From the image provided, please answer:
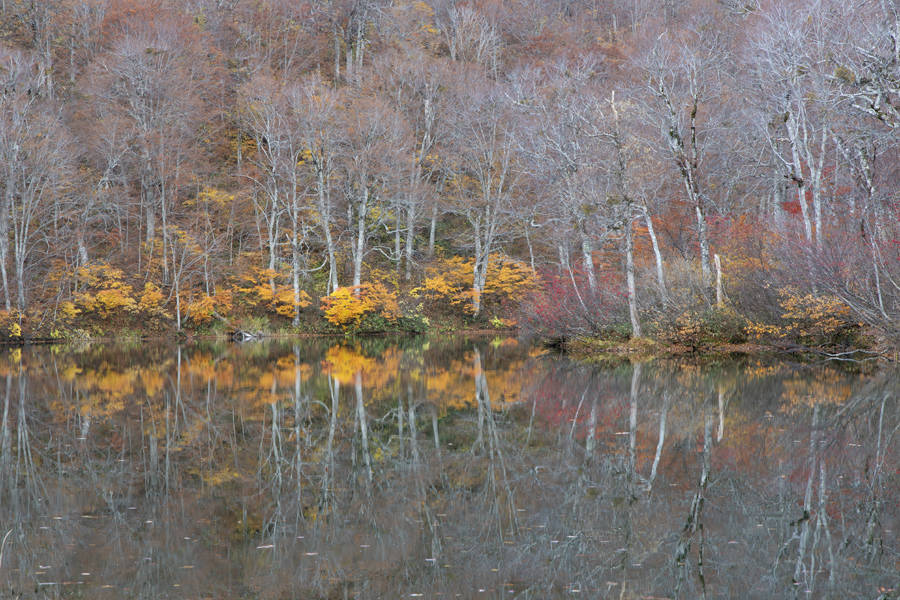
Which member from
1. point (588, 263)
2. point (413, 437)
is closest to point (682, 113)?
point (588, 263)

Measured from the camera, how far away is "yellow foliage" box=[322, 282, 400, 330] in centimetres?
3106

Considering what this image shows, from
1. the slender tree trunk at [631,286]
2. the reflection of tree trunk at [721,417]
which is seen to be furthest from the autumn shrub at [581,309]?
the reflection of tree trunk at [721,417]

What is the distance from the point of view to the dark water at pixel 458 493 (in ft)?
15.2

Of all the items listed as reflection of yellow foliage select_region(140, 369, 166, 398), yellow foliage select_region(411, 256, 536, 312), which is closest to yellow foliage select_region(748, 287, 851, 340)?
reflection of yellow foliage select_region(140, 369, 166, 398)

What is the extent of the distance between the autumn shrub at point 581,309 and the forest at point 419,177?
0.31ft

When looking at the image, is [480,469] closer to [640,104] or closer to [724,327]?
[724,327]

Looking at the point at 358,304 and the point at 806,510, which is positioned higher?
the point at 358,304

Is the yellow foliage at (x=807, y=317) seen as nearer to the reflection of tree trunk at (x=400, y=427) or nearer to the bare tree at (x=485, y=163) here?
the reflection of tree trunk at (x=400, y=427)

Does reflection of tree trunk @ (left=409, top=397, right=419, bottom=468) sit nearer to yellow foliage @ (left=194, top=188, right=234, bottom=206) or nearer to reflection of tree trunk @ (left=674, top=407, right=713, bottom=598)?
reflection of tree trunk @ (left=674, top=407, right=713, bottom=598)

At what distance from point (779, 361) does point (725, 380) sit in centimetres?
480

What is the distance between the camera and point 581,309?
21547mm

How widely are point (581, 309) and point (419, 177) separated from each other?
14.6 meters

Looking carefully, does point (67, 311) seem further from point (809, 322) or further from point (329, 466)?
point (809, 322)

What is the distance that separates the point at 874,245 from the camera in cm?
1404
